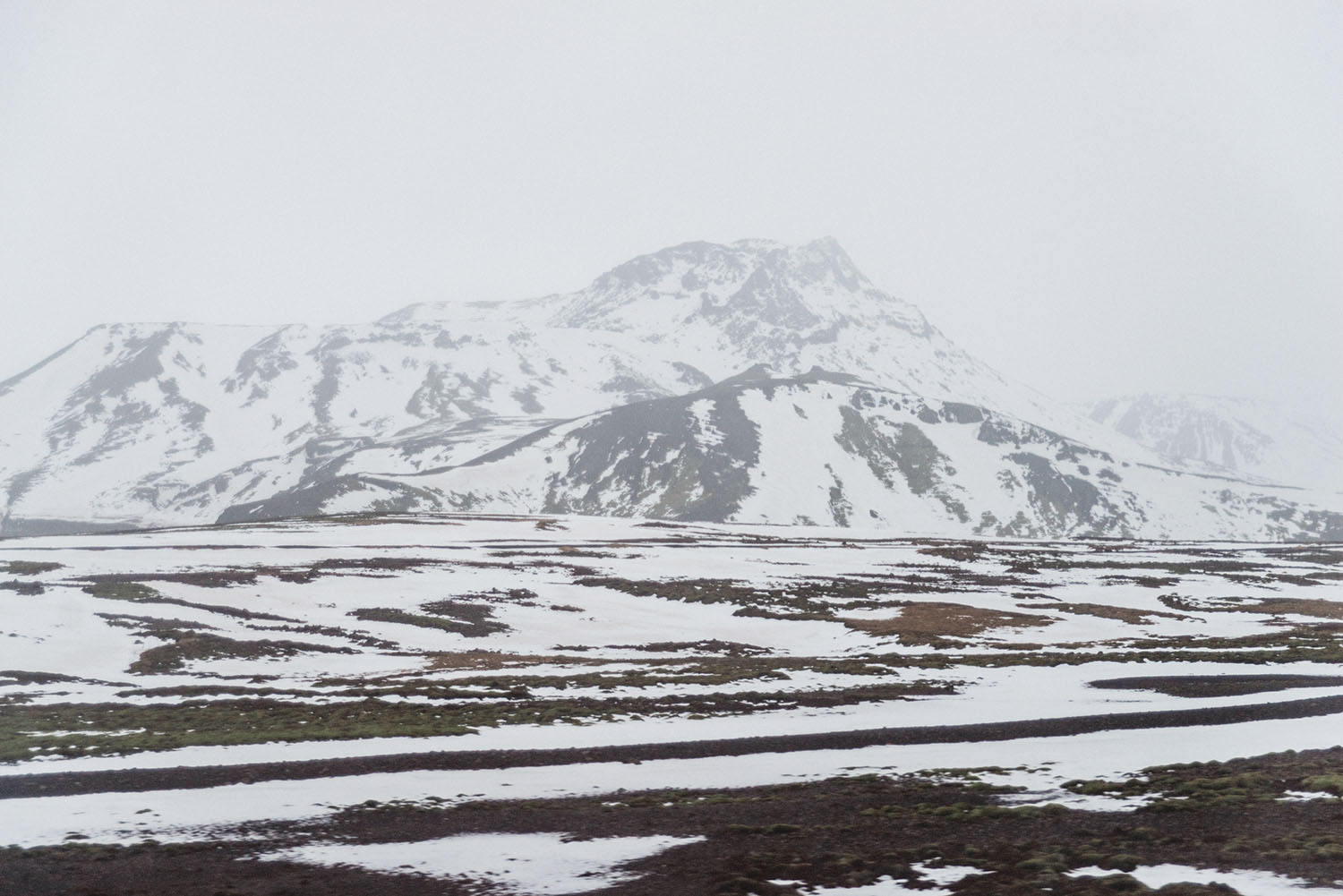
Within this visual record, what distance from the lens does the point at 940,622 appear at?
63.1 metres

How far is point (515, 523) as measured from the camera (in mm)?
137250

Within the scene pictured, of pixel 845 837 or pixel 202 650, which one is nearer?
pixel 845 837

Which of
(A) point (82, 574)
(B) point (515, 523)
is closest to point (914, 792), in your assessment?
(A) point (82, 574)

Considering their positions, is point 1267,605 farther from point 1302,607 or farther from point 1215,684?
point 1215,684

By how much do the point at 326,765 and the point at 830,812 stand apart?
14844 millimetres

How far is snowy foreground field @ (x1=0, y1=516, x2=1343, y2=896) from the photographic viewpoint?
17.0 m

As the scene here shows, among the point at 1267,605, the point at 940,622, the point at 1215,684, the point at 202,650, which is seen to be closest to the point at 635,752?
the point at 1215,684

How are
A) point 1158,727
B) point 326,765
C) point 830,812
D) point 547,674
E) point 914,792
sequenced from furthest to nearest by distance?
point 547,674
point 1158,727
point 326,765
point 914,792
point 830,812

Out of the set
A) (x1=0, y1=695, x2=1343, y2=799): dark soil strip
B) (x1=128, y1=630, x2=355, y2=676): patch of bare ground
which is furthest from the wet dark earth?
(x1=128, y1=630, x2=355, y2=676): patch of bare ground

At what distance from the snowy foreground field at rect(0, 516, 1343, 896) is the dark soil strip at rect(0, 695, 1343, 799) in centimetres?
17

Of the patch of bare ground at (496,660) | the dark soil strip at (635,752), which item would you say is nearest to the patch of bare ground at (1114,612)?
the dark soil strip at (635,752)

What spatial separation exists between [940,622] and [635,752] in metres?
41.8

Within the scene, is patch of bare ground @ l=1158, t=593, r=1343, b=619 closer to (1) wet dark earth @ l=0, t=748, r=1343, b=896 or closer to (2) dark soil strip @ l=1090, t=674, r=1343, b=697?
(2) dark soil strip @ l=1090, t=674, r=1343, b=697

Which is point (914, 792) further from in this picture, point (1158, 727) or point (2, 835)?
point (2, 835)
